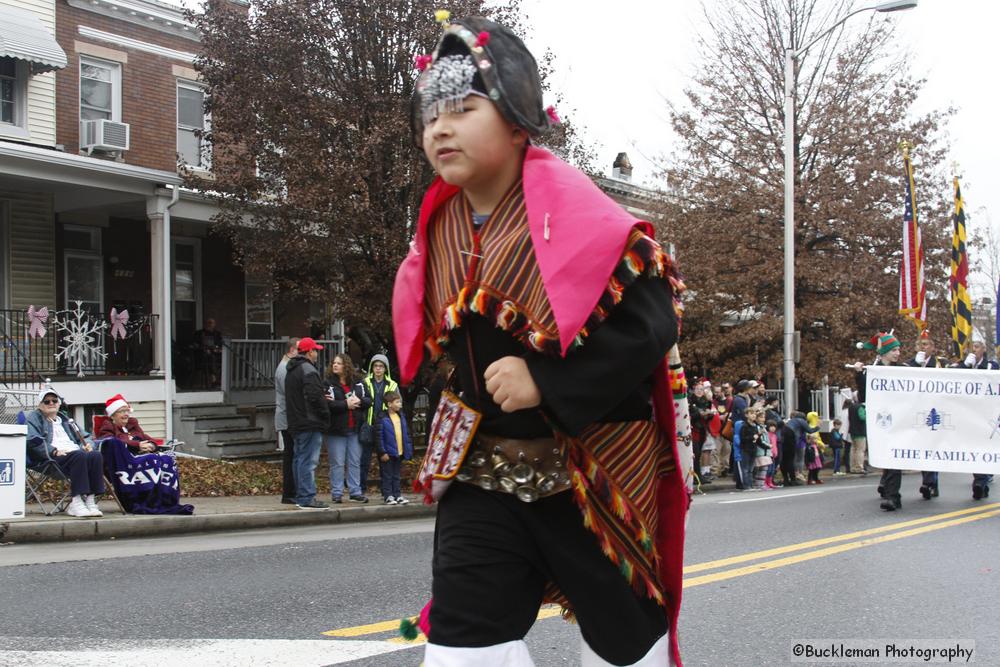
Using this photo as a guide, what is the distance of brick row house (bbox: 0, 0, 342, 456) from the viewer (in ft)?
55.0

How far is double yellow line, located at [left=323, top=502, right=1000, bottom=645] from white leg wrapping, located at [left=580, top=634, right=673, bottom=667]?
2.48m

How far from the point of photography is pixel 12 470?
9781 mm

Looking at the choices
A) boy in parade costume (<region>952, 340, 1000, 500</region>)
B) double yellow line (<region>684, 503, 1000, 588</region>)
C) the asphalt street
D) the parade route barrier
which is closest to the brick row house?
the parade route barrier

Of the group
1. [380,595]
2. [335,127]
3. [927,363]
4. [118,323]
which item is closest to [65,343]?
[118,323]

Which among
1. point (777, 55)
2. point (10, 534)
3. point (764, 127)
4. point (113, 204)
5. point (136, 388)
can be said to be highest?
point (777, 55)

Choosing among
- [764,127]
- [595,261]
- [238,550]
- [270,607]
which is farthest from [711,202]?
[595,261]

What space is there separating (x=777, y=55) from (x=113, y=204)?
53.6ft

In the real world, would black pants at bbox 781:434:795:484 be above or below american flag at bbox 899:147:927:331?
below

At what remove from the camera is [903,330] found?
23.5m

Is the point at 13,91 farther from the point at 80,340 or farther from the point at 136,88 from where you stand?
the point at 80,340

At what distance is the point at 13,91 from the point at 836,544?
51.5ft

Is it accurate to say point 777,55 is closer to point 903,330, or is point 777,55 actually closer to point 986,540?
point 903,330

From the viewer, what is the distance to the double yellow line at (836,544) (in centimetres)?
694

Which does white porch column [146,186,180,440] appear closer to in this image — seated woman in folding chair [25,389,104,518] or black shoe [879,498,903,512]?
seated woman in folding chair [25,389,104,518]
